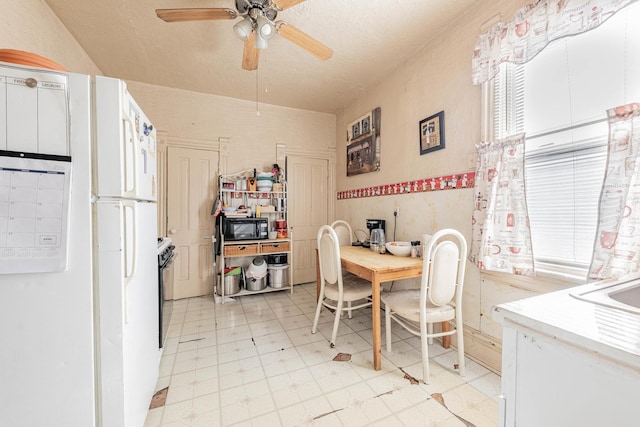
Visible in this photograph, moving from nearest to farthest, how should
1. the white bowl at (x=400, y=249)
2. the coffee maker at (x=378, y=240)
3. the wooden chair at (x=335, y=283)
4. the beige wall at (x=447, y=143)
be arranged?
the beige wall at (x=447, y=143)
the wooden chair at (x=335, y=283)
the white bowl at (x=400, y=249)
the coffee maker at (x=378, y=240)

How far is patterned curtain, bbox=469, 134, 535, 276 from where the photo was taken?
1.63 m

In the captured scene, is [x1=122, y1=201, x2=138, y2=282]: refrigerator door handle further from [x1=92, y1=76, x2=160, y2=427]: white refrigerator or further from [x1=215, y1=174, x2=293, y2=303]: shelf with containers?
[x1=215, y1=174, x2=293, y2=303]: shelf with containers

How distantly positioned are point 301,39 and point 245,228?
2.28m

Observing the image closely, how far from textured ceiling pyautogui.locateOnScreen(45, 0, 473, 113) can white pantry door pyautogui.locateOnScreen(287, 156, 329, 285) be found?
1110mm

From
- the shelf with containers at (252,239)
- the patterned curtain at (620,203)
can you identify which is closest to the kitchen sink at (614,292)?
the patterned curtain at (620,203)

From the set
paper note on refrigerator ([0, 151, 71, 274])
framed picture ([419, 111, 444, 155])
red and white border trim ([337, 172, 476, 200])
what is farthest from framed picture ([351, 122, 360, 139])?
paper note on refrigerator ([0, 151, 71, 274])

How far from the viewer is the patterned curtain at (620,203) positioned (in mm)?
1157

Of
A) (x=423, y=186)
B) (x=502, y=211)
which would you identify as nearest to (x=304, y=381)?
(x=502, y=211)

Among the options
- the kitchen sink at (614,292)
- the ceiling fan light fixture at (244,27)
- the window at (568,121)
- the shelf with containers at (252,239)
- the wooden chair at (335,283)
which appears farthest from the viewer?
the shelf with containers at (252,239)

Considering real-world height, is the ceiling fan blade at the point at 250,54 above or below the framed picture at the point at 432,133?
above

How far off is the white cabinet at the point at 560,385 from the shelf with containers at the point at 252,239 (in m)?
2.95

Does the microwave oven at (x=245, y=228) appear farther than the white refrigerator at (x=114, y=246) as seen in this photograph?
Yes

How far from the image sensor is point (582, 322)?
0.63 metres

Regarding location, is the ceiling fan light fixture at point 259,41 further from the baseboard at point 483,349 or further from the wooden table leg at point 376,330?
the baseboard at point 483,349
